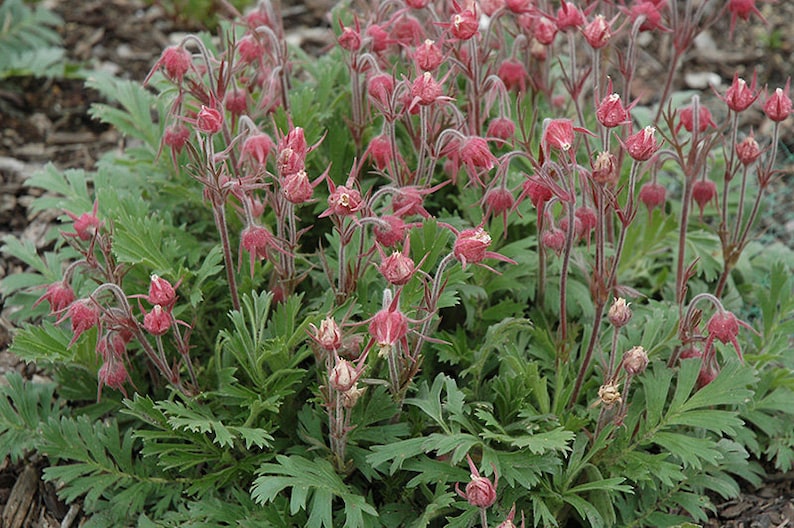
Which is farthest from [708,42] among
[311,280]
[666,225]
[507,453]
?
[507,453]

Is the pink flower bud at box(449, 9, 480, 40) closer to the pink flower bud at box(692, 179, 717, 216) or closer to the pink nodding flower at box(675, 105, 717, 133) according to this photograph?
the pink nodding flower at box(675, 105, 717, 133)

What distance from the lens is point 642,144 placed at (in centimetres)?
266

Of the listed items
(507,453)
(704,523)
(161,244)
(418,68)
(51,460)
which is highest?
(418,68)

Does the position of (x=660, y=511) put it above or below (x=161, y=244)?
below

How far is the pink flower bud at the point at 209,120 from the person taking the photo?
2748 millimetres

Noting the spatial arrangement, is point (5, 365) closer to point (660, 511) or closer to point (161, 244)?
point (161, 244)

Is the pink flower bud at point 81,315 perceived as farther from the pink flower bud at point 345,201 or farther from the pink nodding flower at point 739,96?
the pink nodding flower at point 739,96

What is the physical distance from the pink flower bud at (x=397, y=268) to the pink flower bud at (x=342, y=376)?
275mm

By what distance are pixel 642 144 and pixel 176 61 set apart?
62.5 inches

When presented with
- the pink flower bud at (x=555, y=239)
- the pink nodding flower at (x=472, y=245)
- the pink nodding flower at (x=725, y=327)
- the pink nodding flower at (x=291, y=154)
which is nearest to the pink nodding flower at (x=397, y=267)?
the pink nodding flower at (x=472, y=245)

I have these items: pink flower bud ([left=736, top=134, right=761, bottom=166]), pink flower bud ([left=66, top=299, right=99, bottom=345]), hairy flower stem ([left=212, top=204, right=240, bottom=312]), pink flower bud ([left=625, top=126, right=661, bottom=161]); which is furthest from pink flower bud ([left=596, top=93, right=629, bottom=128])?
pink flower bud ([left=66, top=299, right=99, bottom=345])

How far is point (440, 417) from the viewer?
303cm

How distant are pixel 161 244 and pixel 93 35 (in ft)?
9.92

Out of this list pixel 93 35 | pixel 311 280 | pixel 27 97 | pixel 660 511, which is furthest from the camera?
A: pixel 93 35
